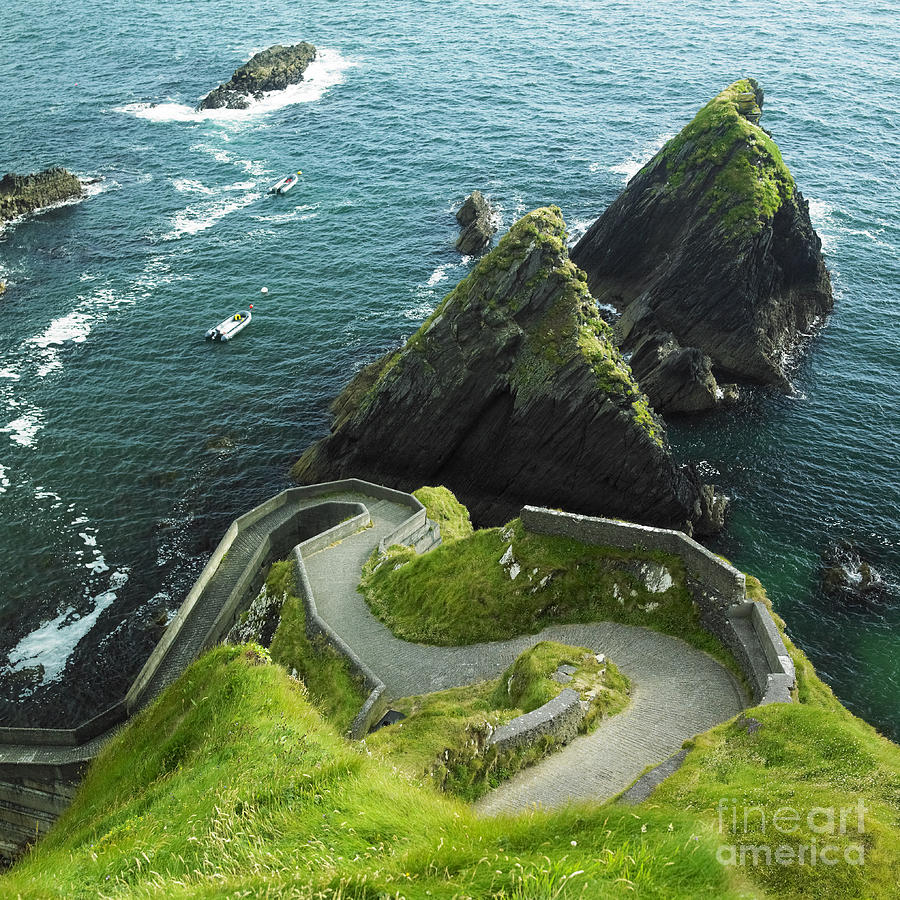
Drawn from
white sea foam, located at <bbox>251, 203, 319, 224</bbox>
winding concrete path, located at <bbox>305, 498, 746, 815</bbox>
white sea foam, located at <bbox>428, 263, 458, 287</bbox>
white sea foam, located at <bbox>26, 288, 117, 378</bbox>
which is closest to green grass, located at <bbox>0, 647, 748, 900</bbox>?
winding concrete path, located at <bbox>305, 498, 746, 815</bbox>

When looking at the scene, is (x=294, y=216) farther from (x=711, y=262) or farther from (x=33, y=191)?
Result: (x=711, y=262)

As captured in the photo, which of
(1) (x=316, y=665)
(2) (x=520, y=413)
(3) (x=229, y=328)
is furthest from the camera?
(3) (x=229, y=328)

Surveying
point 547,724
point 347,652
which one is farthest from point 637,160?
point 547,724

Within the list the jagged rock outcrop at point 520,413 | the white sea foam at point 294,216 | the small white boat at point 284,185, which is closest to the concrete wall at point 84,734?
the jagged rock outcrop at point 520,413

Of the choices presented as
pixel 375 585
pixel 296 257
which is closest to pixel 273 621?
pixel 375 585

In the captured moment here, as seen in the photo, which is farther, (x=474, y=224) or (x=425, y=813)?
(x=474, y=224)

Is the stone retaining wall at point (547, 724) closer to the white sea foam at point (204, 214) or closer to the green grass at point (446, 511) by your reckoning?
the green grass at point (446, 511)
